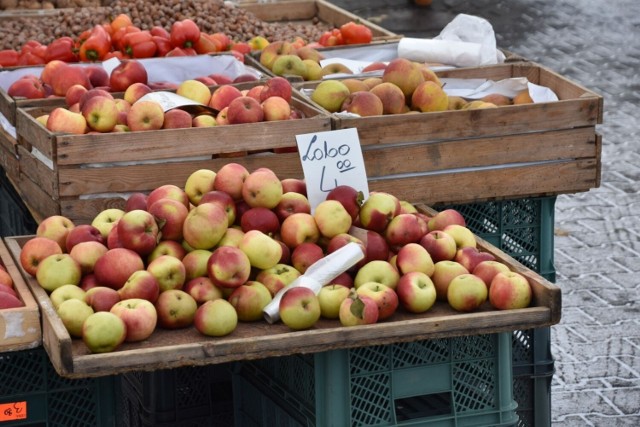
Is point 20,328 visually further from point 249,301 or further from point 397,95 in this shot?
point 397,95

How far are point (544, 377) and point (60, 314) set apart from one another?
1.75 meters

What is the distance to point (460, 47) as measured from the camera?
464 centimetres

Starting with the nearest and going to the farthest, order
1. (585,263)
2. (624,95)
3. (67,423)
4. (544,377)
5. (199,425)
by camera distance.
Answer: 1. (67,423)
2. (199,425)
3. (544,377)
4. (585,263)
5. (624,95)

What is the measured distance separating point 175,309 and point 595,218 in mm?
4402

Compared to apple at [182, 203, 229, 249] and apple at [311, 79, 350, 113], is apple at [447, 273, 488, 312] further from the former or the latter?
apple at [311, 79, 350, 113]

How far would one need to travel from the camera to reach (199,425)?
11.5ft

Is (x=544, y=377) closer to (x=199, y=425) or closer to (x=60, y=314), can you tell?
(x=199, y=425)

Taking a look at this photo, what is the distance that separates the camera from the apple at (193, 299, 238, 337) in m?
2.64

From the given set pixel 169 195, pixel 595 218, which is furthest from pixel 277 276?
pixel 595 218

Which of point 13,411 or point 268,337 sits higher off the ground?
point 268,337

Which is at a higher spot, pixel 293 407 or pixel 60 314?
pixel 60 314

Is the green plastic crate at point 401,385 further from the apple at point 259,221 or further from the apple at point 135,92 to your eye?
the apple at point 135,92

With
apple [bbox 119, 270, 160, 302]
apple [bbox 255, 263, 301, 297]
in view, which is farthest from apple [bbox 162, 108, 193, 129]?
apple [bbox 119, 270, 160, 302]

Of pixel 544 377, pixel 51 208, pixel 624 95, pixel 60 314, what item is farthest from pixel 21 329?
pixel 624 95
